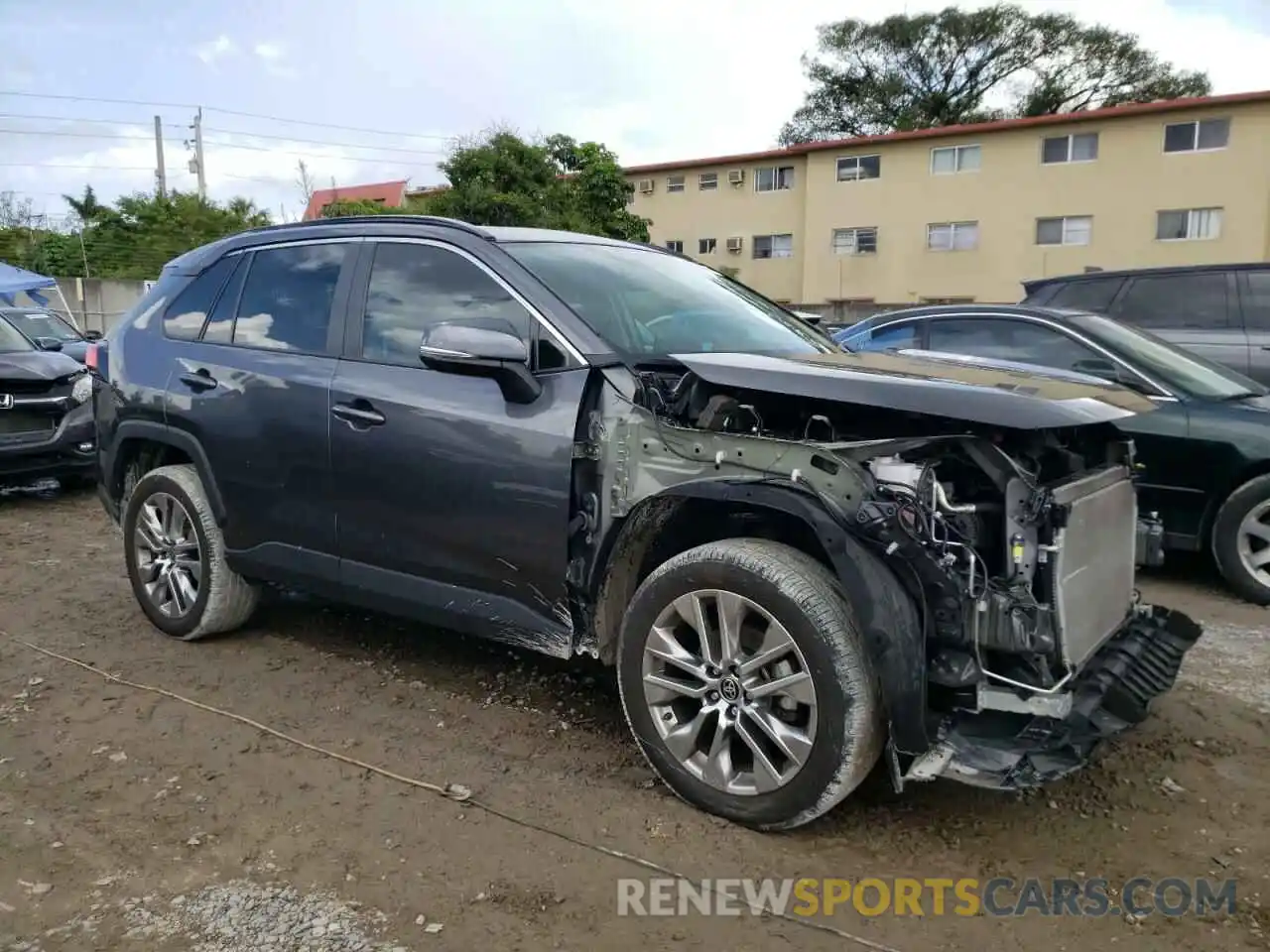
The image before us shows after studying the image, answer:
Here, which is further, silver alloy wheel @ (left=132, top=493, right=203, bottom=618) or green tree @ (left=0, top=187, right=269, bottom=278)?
green tree @ (left=0, top=187, right=269, bottom=278)

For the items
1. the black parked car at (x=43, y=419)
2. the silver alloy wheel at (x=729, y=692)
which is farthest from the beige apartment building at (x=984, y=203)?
the silver alloy wheel at (x=729, y=692)

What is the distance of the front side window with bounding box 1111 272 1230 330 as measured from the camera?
24.8 ft

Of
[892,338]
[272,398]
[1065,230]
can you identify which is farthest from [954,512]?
[1065,230]

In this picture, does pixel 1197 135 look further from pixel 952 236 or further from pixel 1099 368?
pixel 1099 368

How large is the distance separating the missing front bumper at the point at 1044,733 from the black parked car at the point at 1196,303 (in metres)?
5.15

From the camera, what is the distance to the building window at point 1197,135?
24.8 meters

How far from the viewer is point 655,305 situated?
12.7 feet

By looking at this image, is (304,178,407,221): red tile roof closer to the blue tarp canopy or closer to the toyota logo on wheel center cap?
the blue tarp canopy

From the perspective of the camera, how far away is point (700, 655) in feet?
9.96

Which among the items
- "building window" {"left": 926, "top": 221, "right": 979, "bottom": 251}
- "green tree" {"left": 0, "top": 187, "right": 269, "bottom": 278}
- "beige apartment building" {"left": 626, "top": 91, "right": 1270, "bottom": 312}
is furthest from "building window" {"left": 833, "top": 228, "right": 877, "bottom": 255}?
"green tree" {"left": 0, "top": 187, "right": 269, "bottom": 278}

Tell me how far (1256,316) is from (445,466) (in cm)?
667

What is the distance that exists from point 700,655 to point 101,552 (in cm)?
512

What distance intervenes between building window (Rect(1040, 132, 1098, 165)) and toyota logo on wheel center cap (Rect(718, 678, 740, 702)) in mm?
27851

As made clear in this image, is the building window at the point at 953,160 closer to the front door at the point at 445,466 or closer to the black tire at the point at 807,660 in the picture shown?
the front door at the point at 445,466
